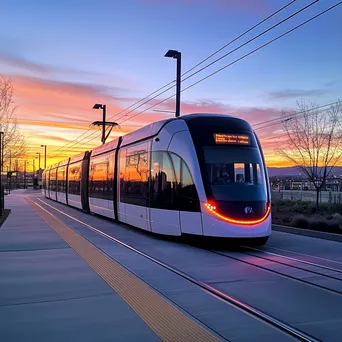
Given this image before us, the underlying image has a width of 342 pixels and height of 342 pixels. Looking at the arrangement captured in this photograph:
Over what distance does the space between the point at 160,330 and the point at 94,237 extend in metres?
8.90

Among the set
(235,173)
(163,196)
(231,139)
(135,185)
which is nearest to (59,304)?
(235,173)

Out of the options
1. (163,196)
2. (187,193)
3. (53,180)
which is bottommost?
(163,196)

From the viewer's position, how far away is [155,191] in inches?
524

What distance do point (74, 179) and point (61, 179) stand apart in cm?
712

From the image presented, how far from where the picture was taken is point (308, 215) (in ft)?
64.4

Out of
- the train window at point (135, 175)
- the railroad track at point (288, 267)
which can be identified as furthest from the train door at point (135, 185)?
the railroad track at point (288, 267)

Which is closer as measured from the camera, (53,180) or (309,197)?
(309,197)

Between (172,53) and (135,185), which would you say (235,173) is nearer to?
(135,185)

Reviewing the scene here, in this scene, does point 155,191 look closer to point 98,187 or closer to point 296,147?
point 98,187

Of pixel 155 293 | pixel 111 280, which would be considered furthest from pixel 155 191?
pixel 155 293

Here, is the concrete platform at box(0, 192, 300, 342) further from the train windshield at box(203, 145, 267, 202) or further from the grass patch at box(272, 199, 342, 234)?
the grass patch at box(272, 199, 342, 234)

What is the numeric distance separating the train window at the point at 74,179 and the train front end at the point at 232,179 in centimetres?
1663

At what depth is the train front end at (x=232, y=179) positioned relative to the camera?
1111 centimetres

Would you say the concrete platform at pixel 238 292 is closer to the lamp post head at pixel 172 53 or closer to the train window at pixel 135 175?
the train window at pixel 135 175
